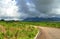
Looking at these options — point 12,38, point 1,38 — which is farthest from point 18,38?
point 1,38

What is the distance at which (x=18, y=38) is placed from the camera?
75.7ft

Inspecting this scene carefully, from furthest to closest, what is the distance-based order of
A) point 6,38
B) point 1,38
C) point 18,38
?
point 18,38, point 6,38, point 1,38

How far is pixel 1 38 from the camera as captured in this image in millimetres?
19969

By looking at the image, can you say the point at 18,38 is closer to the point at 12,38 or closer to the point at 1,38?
the point at 12,38

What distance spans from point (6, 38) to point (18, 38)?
184cm

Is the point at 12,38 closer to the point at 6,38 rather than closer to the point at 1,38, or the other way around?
the point at 6,38

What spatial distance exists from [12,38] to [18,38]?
51.3 inches

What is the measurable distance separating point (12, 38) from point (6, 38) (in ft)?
2.13

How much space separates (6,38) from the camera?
71.0ft

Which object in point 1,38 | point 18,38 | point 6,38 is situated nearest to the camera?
point 1,38

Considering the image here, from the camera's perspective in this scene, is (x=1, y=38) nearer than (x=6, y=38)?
Yes

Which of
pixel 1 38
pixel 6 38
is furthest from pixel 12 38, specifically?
pixel 1 38
